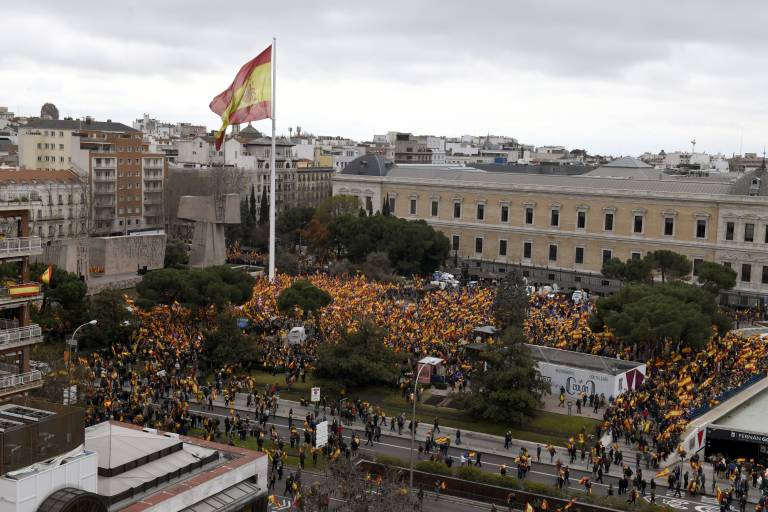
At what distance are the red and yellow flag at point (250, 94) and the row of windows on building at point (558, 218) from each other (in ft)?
98.1

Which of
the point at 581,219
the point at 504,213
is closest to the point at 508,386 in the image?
the point at 581,219

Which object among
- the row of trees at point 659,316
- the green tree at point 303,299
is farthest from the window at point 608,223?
the green tree at point 303,299

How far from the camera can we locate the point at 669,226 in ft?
233

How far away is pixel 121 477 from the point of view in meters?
20.2

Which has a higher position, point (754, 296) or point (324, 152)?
point (324, 152)

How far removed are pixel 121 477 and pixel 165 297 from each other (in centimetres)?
2872

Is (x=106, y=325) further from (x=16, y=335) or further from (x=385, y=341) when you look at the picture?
(x=16, y=335)

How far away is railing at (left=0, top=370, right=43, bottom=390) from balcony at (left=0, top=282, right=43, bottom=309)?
177 cm

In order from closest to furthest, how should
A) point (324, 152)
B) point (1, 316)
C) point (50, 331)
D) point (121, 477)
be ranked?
point (121, 477) < point (1, 316) < point (50, 331) < point (324, 152)

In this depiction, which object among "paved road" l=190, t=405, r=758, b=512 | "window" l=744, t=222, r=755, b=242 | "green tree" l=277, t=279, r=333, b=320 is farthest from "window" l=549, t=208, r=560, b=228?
"paved road" l=190, t=405, r=758, b=512

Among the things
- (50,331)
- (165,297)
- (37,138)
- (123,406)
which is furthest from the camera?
(37,138)

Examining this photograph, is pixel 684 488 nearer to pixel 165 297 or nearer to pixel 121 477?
pixel 121 477

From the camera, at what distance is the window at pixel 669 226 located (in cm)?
7075

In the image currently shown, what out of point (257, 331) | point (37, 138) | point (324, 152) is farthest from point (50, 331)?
point (324, 152)
